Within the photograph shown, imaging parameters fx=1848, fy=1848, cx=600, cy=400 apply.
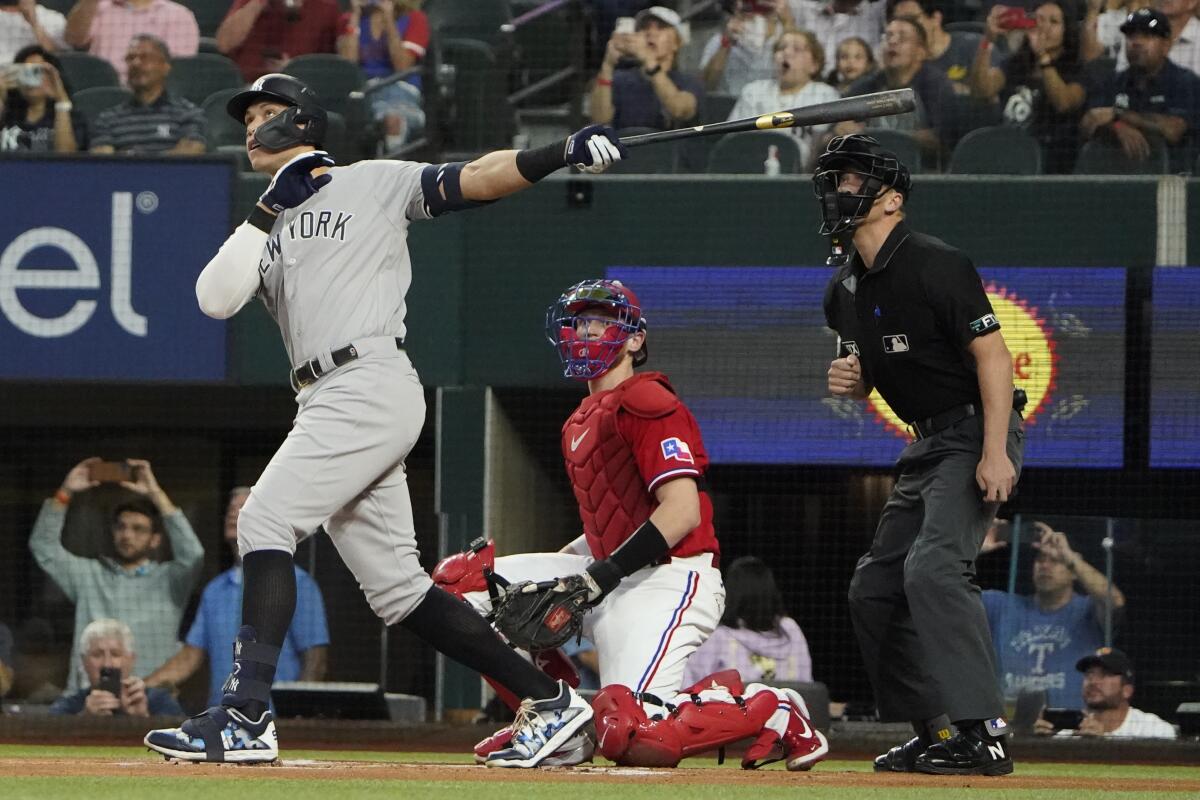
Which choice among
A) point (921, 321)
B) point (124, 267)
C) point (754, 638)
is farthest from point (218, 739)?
point (124, 267)

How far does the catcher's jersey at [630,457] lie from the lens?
4.75 metres

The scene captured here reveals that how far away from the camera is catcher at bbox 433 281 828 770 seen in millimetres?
4602

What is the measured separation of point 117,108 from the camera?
8969 mm

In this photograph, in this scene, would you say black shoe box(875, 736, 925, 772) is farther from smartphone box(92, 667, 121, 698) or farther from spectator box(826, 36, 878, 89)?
spectator box(826, 36, 878, 89)

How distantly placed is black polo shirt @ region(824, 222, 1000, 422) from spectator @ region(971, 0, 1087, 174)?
404cm

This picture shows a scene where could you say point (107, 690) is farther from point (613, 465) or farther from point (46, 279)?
point (613, 465)

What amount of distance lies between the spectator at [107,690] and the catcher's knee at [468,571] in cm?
345

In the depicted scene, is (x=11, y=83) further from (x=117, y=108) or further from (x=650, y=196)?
(x=650, y=196)

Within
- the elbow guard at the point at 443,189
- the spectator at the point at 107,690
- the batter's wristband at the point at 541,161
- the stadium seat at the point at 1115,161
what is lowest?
the spectator at the point at 107,690

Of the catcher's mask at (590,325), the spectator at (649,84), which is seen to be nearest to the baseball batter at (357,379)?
the catcher's mask at (590,325)

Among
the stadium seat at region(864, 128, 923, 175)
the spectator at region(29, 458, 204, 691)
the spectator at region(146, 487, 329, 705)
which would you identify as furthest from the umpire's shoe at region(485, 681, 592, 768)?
the stadium seat at region(864, 128, 923, 175)

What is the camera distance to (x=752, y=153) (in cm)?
875

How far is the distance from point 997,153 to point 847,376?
382 cm

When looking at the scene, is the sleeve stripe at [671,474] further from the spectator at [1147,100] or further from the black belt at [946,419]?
the spectator at [1147,100]
